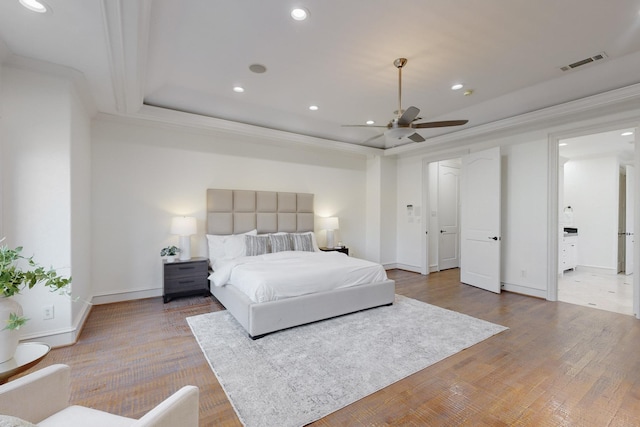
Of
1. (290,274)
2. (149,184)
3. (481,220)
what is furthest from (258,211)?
(481,220)

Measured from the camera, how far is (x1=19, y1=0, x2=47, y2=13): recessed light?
193 centimetres

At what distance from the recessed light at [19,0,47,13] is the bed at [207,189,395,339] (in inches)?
112

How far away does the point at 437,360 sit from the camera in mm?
2584

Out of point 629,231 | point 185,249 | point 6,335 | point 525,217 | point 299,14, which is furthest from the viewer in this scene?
point 629,231

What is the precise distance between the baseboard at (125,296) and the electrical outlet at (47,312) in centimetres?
130

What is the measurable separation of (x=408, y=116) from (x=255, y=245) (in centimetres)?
295

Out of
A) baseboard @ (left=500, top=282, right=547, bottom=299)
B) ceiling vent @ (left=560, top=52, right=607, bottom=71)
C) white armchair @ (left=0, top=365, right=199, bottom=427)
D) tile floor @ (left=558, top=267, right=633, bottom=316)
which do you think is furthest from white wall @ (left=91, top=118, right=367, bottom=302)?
tile floor @ (left=558, top=267, right=633, bottom=316)

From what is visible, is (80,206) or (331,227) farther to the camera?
(331,227)

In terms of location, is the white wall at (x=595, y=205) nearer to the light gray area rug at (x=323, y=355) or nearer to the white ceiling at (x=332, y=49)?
the white ceiling at (x=332, y=49)

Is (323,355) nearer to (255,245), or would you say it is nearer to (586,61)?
(255,245)

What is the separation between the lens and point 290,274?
132 inches

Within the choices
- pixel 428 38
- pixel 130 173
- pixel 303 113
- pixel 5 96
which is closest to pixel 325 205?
pixel 303 113

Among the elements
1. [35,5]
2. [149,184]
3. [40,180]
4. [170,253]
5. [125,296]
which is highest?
[35,5]

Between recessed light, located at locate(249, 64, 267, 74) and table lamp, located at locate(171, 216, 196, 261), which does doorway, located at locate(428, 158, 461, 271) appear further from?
table lamp, located at locate(171, 216, 196, 261)
